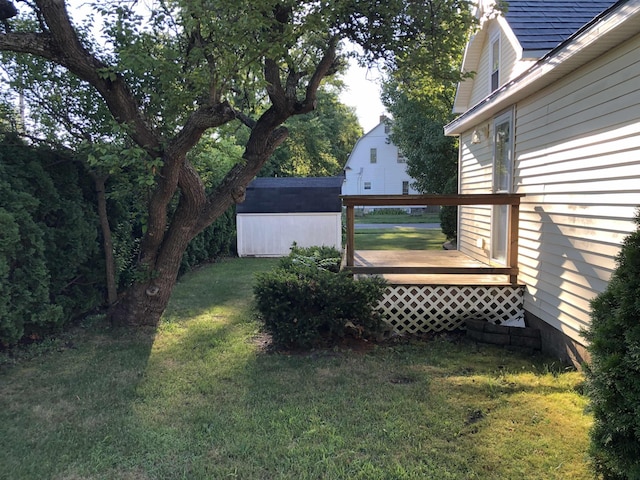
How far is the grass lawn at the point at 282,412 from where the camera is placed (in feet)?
9.56

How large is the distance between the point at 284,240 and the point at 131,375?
975 centimetres

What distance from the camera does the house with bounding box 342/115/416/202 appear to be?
121 feet

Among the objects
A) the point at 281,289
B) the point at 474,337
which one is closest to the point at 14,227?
the point at 281,289

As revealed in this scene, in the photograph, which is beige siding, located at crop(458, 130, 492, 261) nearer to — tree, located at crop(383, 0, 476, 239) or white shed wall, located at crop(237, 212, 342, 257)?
tree, located at crop(383, 0, 476, 239)

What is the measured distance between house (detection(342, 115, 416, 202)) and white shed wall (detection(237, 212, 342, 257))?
23299 millimetres

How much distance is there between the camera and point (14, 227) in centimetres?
445

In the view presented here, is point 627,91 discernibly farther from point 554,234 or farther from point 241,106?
point 241,106

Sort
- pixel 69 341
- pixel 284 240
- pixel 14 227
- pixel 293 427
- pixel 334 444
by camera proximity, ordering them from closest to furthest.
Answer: pixel 334 444
pixel 293 427
pixel 14 227
pixel 69 341
pixel 284 240

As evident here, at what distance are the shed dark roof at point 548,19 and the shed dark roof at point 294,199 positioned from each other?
25.3 feet

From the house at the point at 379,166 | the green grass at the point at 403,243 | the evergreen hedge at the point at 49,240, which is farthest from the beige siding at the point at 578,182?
the house at the point at 379,166

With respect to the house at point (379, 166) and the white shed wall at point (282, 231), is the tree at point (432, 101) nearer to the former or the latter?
the white shed wall at point (282, 231)

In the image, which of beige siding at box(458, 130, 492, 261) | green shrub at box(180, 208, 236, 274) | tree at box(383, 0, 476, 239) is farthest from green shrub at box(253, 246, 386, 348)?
green shrub at box(180, 208, 236, 274)

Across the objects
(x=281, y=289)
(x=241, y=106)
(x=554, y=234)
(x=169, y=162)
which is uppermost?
(x=241, y=106)

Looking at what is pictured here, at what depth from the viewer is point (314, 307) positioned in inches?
207
